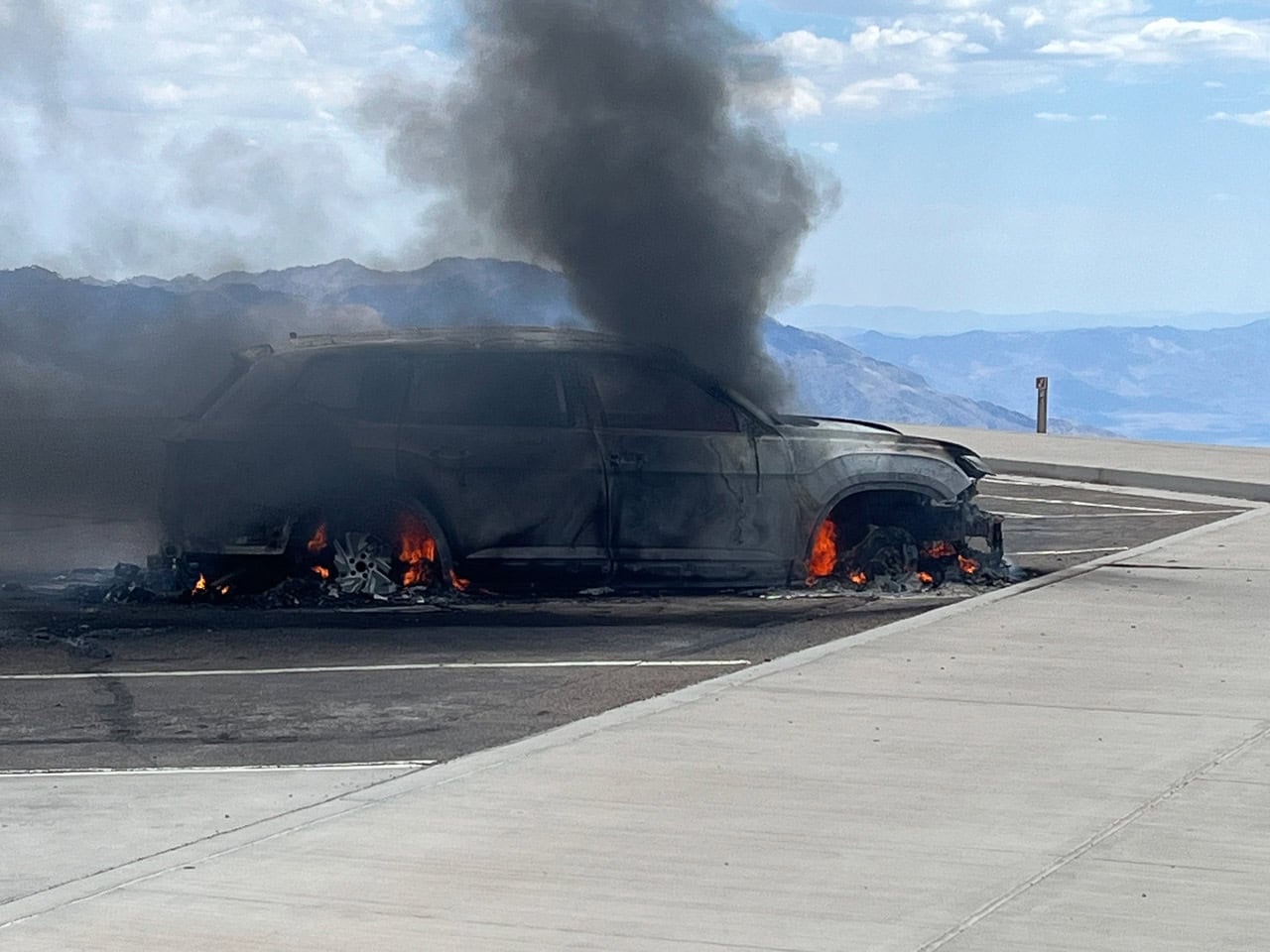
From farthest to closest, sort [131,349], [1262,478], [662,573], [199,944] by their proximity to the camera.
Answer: [1262,478] < [131,349] < [662,573] < [199,944]

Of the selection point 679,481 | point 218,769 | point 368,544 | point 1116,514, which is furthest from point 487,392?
point 1116,514

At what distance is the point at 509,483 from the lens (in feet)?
38.5

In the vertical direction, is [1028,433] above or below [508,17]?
below

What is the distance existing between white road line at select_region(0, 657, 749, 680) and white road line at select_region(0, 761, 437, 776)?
6.68 ft

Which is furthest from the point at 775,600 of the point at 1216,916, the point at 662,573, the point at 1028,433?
the point at 1028,433

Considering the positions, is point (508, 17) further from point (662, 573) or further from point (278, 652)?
point (278, 652)

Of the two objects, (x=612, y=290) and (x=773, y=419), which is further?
(x=612, y=290)

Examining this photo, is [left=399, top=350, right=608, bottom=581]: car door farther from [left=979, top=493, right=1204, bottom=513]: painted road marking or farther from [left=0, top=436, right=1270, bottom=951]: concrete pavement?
[left=979, top=493, right=1204, bottom=513]: painted road marking

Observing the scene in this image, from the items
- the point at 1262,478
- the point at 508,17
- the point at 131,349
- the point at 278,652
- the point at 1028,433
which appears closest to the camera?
the point at 278,652

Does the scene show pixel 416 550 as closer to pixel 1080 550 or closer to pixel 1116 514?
pixel 1080 550

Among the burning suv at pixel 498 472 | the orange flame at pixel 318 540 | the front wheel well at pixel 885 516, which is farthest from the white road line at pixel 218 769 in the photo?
the front wheel well at pixel 885 516

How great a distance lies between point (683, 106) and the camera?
14.9 m

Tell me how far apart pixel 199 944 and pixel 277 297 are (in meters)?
13.1

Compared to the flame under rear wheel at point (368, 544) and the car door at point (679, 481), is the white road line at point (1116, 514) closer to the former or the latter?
the car door at point (679, 481)
